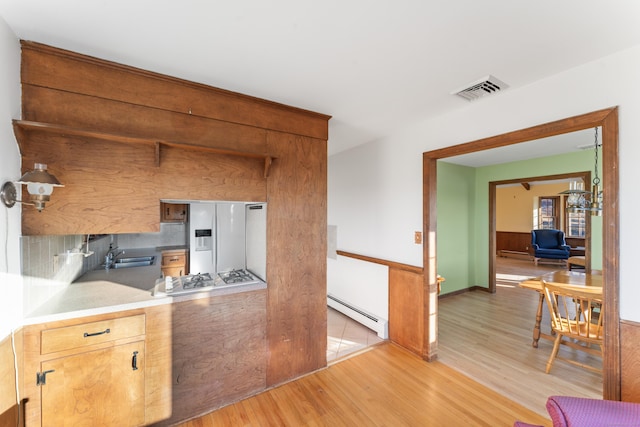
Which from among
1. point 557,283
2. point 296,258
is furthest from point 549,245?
point 296,258

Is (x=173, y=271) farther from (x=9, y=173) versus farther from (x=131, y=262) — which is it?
(x=9, y=173)

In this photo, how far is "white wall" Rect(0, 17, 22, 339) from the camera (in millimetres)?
1328

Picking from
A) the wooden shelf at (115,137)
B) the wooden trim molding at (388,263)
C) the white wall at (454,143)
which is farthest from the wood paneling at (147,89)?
the wooden trim molding at (388,263)

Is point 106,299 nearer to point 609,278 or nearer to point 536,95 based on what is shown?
point 609,278

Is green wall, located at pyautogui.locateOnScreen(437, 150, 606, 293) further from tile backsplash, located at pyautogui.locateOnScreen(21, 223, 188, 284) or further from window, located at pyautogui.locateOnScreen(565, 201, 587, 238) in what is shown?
window, located at pyautogui.locateOnScreen(565, 201, 587, 238)

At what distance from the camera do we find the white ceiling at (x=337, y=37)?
4.16 ft

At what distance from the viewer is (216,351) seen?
2.02 meters

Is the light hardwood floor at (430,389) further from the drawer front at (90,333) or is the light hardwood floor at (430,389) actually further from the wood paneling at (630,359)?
the drawer front at (90,333)

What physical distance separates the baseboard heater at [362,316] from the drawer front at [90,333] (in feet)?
8.03

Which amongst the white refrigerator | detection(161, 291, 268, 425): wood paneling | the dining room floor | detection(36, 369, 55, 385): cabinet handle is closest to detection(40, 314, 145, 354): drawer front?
detection(36, 369, 55, 385): cabinet handle

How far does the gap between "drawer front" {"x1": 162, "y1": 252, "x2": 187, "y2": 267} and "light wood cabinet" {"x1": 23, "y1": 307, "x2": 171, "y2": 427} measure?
243 cm

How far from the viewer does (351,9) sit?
50.0 inches

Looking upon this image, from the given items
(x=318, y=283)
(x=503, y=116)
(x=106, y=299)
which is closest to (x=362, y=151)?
(x=503, y=116)

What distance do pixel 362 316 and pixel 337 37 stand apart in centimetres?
312
